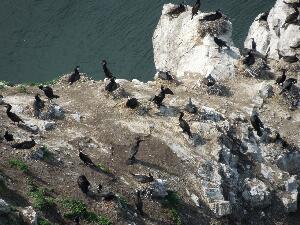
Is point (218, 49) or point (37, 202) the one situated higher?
point (218, 49)

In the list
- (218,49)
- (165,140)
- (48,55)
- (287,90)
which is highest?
(48,55)

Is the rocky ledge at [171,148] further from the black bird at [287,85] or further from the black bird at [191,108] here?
the black bird at [287,85]

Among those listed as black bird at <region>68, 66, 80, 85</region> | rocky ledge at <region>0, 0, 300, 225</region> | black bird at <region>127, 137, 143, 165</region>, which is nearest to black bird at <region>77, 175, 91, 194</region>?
rocky ledge at <region>0, 0, 300, 225</region>

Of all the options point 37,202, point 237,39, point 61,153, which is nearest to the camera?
point 37,202

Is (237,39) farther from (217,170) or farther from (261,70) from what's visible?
(217,170)

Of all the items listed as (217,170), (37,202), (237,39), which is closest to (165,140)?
(217,170)

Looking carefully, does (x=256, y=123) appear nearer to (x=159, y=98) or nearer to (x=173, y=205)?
(x=159, y=98)
